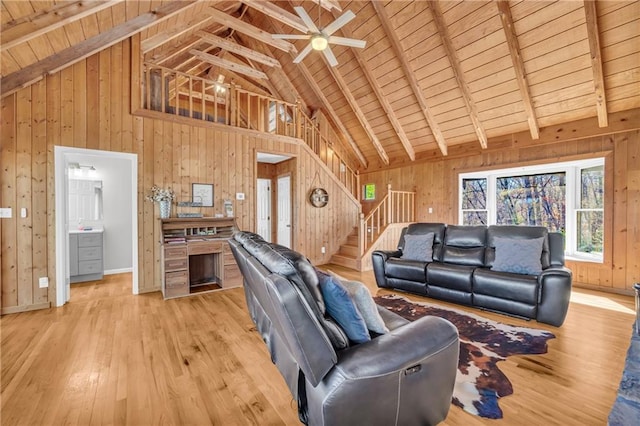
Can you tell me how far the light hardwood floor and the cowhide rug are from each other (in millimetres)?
76

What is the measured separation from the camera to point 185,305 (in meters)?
3.83

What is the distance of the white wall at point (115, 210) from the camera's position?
554cm

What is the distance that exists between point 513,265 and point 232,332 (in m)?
3.44

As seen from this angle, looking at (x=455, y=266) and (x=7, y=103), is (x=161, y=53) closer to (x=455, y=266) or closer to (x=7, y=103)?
(x=7, y=103)

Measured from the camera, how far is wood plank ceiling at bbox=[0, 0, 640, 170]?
128 inches

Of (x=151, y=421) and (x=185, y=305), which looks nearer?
(x=151, y=421)

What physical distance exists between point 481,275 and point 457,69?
3324 millimetres

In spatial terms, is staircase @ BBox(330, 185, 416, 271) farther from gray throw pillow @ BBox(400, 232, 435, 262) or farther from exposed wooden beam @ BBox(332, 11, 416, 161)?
gray throw pillow @ BBox(400, 232, 435, 262)

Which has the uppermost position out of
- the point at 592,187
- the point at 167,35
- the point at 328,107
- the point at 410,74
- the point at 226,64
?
the point at 226,64

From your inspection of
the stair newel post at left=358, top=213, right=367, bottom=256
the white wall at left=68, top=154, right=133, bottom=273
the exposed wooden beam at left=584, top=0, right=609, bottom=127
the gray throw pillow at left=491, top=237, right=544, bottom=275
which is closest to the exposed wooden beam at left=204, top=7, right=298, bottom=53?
the white wall at left=68, top=154, right=133, bottom=273

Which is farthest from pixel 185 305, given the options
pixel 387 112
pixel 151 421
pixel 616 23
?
pixel 616 23

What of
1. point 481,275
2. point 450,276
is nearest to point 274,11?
point 450,276

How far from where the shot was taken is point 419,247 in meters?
4.38

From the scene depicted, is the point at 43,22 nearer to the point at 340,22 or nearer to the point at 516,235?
the point at 340,22
